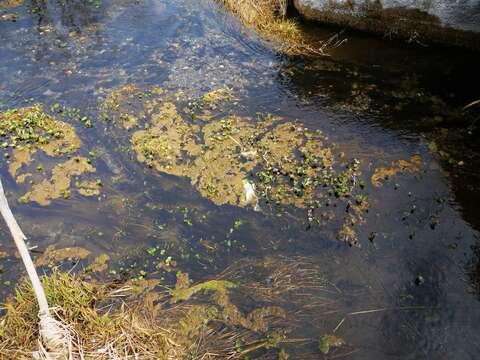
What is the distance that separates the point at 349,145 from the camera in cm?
891

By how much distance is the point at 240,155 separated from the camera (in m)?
8.72

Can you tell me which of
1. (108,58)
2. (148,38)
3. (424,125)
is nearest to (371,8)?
(424,125)

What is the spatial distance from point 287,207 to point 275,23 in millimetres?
6775

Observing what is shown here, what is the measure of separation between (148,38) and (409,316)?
9524 mm

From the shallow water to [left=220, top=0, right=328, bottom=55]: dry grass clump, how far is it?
0.46 m

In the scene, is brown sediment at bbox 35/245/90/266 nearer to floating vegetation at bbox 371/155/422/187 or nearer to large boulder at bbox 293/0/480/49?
floating vegetation at bbox 371/155/422/187

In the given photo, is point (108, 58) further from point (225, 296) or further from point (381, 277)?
point (381, 277)

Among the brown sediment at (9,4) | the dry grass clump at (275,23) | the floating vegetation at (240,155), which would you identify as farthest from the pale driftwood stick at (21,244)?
the brown sediment at (9,4)

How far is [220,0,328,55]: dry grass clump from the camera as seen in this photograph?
11.7m

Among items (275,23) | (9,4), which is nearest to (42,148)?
(275,23)

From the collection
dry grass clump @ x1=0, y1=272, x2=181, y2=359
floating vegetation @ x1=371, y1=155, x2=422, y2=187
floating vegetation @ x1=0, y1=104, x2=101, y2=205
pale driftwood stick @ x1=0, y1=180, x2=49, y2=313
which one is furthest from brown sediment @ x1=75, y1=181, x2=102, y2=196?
floating vegetation @ x1=371, y1=155, x2=422, y2=187

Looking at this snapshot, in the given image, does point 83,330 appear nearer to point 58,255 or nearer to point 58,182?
point 58,255

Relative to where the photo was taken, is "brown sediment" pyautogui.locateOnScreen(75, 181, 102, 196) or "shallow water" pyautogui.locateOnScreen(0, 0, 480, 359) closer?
"shallow water" pyautogui.locateOnScreen(0, 0, 480, 359)

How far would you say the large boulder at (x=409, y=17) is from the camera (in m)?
11.0
